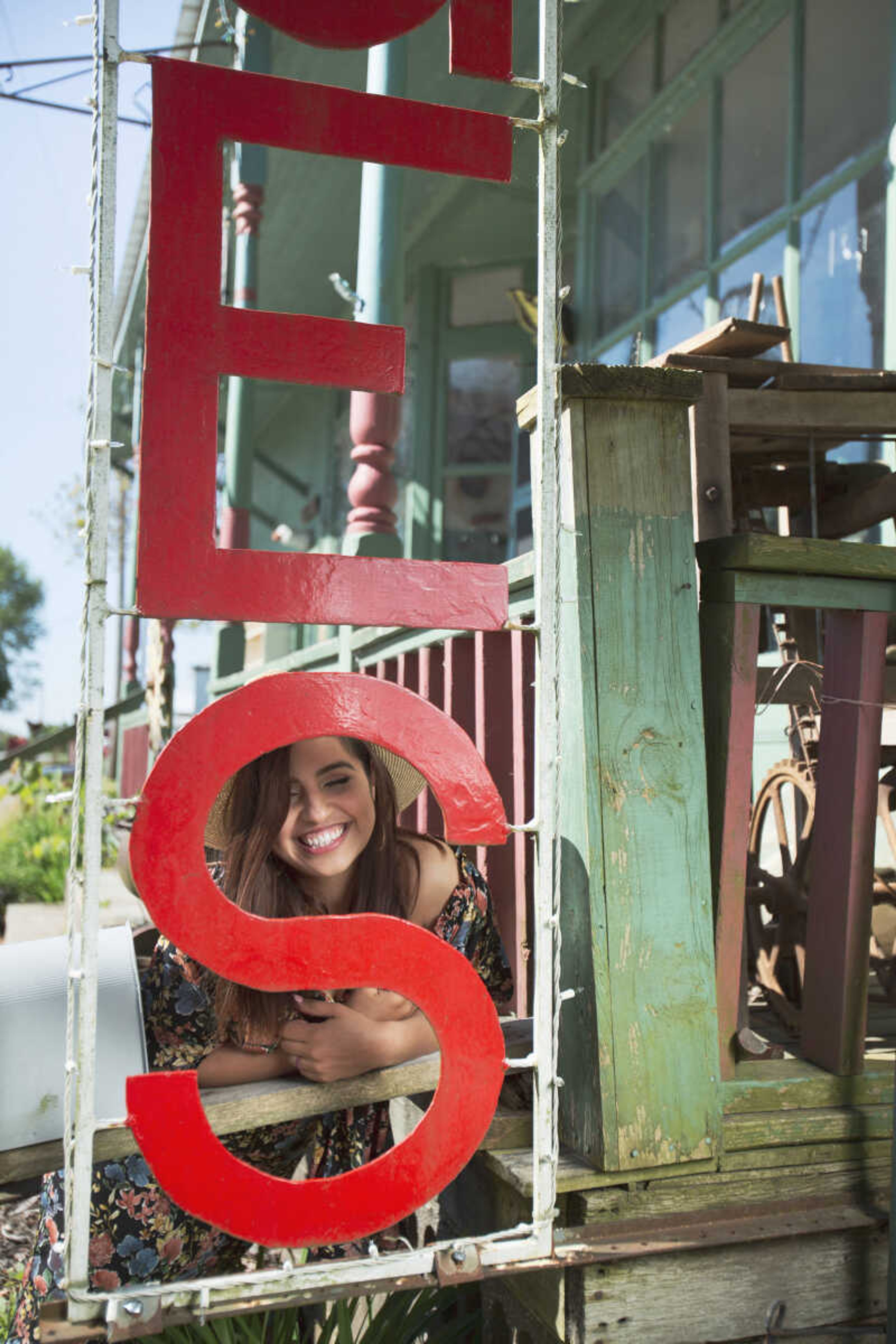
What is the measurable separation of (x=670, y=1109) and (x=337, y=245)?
8.56m

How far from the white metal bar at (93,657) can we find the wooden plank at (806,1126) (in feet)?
3.45

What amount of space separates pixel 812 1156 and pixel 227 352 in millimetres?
1672

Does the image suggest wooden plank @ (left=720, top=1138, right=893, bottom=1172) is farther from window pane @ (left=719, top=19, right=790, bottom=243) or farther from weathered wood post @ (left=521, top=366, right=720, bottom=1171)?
window pane @ (left=719, top=19, right=790, bottom=243)

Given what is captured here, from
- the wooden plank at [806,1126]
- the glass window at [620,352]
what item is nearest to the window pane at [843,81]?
the glass window at [620,352]

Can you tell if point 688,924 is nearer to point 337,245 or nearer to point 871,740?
point 871,740

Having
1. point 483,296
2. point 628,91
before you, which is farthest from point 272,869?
point 483,296

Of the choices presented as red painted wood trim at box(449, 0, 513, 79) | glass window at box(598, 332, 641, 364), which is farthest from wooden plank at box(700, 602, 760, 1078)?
glass window at box(598, 332, 641, 364)

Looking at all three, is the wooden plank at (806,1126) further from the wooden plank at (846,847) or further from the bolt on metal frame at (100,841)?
the bolt on metal frame at (100,841)

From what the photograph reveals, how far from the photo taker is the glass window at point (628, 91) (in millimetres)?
6074

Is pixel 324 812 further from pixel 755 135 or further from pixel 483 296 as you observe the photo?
pixel 483 296

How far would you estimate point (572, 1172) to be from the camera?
73.4 inches

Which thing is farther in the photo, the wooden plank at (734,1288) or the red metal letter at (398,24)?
the wooden plank at (734,1288)

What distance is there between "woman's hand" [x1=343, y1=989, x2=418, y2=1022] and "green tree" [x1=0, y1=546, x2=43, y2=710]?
61690mm

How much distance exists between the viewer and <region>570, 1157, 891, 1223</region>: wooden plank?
74.0 inches
